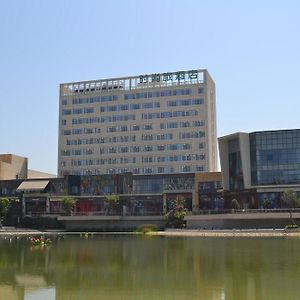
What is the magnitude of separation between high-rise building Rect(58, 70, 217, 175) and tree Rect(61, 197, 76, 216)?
2207 centimetres

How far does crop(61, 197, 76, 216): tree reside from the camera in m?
95.9

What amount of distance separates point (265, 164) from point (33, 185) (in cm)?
4789

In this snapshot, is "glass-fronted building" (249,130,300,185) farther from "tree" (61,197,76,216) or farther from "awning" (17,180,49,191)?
"awning" (17,180,49,191)

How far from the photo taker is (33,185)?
10388 centimetres

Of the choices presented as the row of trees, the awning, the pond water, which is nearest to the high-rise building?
the awning

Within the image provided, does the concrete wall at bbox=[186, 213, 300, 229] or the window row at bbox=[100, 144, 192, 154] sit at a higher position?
the window row at bbox=[100, 144, 192, 154]

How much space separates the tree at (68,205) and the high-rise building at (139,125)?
22.1 metres

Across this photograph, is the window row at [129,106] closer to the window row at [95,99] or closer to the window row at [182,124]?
the window row at [95,99]

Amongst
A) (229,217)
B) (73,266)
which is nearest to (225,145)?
(229,217)

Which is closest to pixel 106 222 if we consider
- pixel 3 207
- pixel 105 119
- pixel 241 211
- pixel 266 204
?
pixel 3 207

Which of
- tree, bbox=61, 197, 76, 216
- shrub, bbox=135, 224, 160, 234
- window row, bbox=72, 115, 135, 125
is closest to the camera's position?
shrub, bbox=135, 224, 160, 234

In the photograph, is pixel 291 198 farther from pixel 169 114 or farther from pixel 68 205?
pixel 169 114

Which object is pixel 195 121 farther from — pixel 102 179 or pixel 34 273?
pixel 34 273

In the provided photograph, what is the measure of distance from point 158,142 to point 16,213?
35.6 metres
